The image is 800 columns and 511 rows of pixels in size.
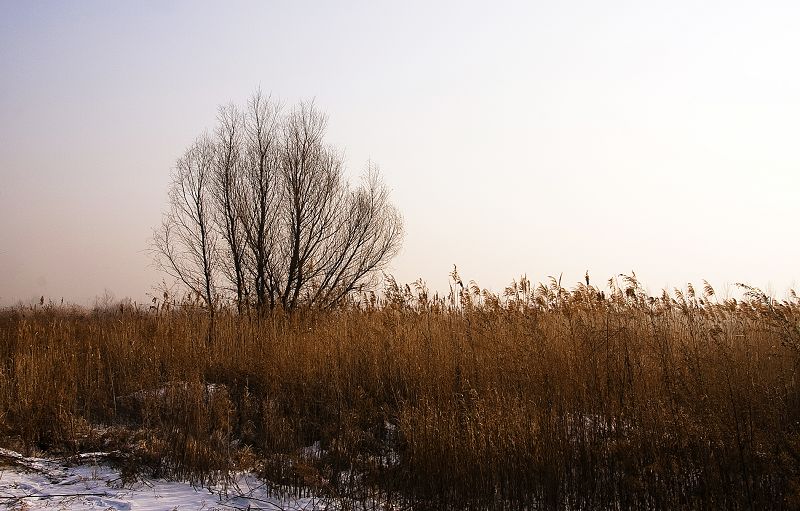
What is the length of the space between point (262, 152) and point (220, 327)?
10.2 m

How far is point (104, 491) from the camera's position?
20.1ft

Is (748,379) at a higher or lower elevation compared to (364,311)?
lower

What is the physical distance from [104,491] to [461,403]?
411 cm

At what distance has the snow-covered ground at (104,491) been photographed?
573 cm

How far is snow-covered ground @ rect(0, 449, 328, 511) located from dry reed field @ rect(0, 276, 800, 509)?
0.24 metres

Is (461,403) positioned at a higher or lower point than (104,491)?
higher

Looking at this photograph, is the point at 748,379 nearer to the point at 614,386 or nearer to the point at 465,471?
the point at 614,386

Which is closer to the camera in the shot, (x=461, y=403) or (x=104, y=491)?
(x=104, y=491)

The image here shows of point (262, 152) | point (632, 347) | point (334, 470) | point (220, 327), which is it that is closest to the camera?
point (334, 470)

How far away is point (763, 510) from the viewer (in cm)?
570

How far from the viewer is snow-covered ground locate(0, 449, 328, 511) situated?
226 inches

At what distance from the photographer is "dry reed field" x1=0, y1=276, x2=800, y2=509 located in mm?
6121

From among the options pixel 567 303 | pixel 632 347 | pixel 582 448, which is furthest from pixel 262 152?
pixel 582 448

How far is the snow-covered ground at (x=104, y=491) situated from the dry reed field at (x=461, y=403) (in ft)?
0.79
